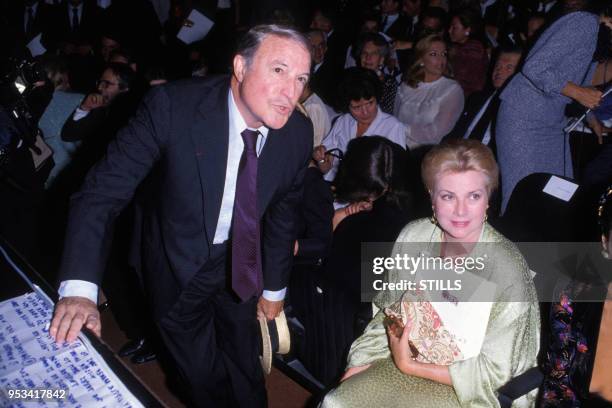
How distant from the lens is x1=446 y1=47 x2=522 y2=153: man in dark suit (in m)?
3.35

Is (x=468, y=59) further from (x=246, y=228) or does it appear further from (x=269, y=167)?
(x=246, y=228)

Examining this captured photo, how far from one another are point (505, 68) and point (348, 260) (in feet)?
7.65

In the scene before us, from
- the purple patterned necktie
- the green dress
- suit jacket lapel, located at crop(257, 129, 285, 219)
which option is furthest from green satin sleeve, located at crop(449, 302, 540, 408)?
suit jacket lapel, located at crop(257, 129, 285, 219)

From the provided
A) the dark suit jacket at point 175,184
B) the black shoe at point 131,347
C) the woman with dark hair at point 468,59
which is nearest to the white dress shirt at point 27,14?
the woman with dark hair at point 468,59

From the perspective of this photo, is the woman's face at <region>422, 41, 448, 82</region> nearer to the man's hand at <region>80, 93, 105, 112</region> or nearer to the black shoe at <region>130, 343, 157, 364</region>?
the man's hand at <region>80, 93, 105, 112</region>

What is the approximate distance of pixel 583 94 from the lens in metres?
2.68

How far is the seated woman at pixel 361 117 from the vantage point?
367cm

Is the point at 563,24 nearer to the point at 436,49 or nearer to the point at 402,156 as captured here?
the point at 402,156

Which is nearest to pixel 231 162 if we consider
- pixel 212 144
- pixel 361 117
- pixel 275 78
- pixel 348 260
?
pixel 212 144

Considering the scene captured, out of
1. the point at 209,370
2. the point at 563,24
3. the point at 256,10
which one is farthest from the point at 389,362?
the point at 256,10

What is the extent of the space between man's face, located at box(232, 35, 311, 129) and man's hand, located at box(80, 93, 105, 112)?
255 centimetres

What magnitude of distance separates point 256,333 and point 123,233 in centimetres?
163

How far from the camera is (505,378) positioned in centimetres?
171

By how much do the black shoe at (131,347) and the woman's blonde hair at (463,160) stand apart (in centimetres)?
210
